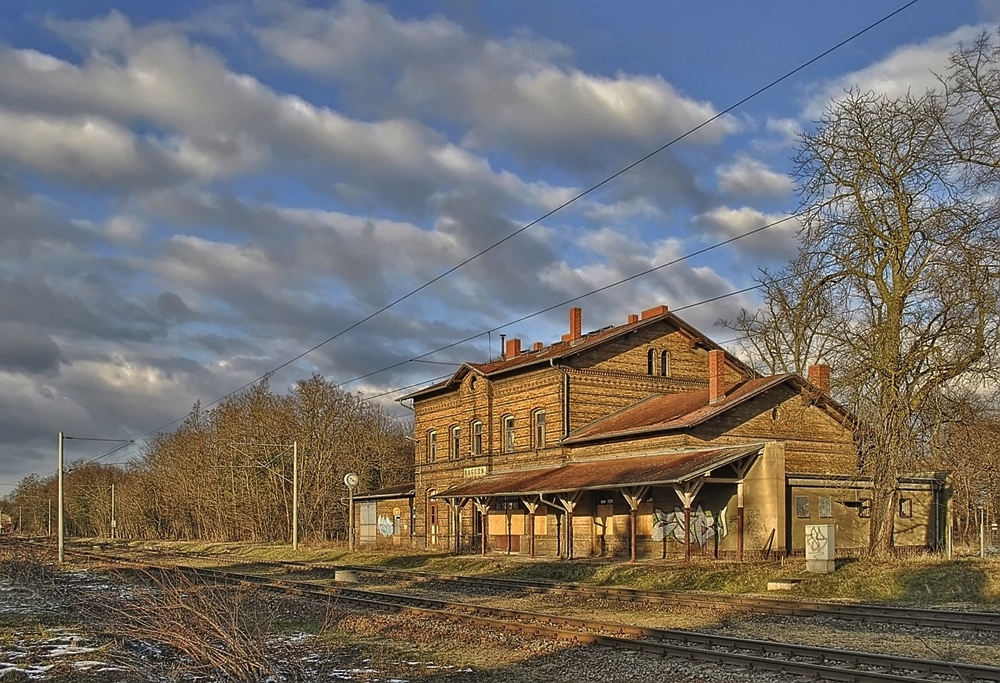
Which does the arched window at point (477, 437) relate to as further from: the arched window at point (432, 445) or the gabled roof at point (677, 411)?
the gabled roof at point (677, 411)

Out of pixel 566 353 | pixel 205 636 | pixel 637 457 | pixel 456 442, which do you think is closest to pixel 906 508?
pixel 637 457

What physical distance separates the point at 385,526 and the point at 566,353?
16.6 meters

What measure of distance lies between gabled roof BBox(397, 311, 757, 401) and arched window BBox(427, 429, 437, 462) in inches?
73.4

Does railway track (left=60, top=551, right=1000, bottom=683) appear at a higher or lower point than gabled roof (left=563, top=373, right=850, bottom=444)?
lower

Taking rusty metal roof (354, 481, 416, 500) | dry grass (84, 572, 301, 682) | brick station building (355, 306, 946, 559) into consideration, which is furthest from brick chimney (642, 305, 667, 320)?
dry grass (84, 572, 301, 682)

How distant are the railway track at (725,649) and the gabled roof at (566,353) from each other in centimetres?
1997

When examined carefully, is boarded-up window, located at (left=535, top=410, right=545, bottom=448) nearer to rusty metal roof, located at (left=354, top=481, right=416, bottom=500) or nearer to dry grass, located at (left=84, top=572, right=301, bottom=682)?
rusty metal roof, located at (left=354, top=481, right=416, bottom=500)

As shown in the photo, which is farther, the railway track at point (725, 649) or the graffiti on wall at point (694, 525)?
the graffiti on wall at point (694, 525)

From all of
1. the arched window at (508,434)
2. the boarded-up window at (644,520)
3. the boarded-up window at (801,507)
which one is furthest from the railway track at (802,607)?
the arched window at (508,434)

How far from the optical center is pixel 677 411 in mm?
32719

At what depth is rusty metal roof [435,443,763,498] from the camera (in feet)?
89.6

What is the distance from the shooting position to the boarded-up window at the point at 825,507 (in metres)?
29.8

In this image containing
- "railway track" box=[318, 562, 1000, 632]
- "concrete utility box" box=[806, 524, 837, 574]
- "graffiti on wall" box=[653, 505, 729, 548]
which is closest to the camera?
"railway track" box=[318, 562, 1000, 632]

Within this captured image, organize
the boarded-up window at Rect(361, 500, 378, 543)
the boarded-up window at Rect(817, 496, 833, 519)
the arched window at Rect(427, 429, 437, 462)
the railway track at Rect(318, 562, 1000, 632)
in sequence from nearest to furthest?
the railway track at Rect(318, 562, 1000, 632), the boarded-up window at Rect(817, 496, 833, 519), the arched window at Rect(427, 429, 437, 462), the boarded-up window at Rect(361, 500, 378, 543)
